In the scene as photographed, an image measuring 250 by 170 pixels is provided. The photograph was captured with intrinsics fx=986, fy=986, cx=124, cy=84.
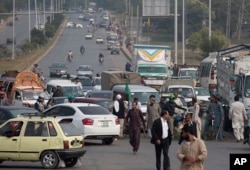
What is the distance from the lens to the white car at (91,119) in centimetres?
3030

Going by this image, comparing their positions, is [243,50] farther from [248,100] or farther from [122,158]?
[122,158]

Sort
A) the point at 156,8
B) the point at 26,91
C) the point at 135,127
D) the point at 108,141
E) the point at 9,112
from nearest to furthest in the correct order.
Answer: the point at 135,127 → the point at 9,112 → the point at 108,141 → the point at 26,91 → the point at 156,8

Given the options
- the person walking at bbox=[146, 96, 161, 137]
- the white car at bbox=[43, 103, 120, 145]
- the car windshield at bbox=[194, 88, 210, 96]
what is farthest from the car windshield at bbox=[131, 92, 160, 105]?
the car windshield at bbox=[194, 88, 210, 96]

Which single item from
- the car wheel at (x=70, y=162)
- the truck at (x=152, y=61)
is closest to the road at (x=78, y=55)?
the truck at (x=152, y=61)

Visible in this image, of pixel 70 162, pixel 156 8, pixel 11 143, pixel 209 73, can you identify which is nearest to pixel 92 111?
pixel 70 162

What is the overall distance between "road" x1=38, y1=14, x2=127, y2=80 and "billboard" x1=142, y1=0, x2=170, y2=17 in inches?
449

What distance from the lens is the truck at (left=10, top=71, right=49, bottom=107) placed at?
1726 inches

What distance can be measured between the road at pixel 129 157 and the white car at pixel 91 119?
446 mm

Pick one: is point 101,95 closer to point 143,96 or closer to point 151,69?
point 143,96

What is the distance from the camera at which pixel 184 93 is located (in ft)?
150

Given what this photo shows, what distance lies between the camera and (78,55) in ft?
398

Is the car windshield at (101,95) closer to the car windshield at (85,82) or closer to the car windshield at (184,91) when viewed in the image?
the car windshield at (184,91)

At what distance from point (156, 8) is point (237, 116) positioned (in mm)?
46365

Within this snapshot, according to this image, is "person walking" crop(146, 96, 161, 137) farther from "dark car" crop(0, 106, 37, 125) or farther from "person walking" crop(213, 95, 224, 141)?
"dark car" crop(0, 106, 37, 125)
